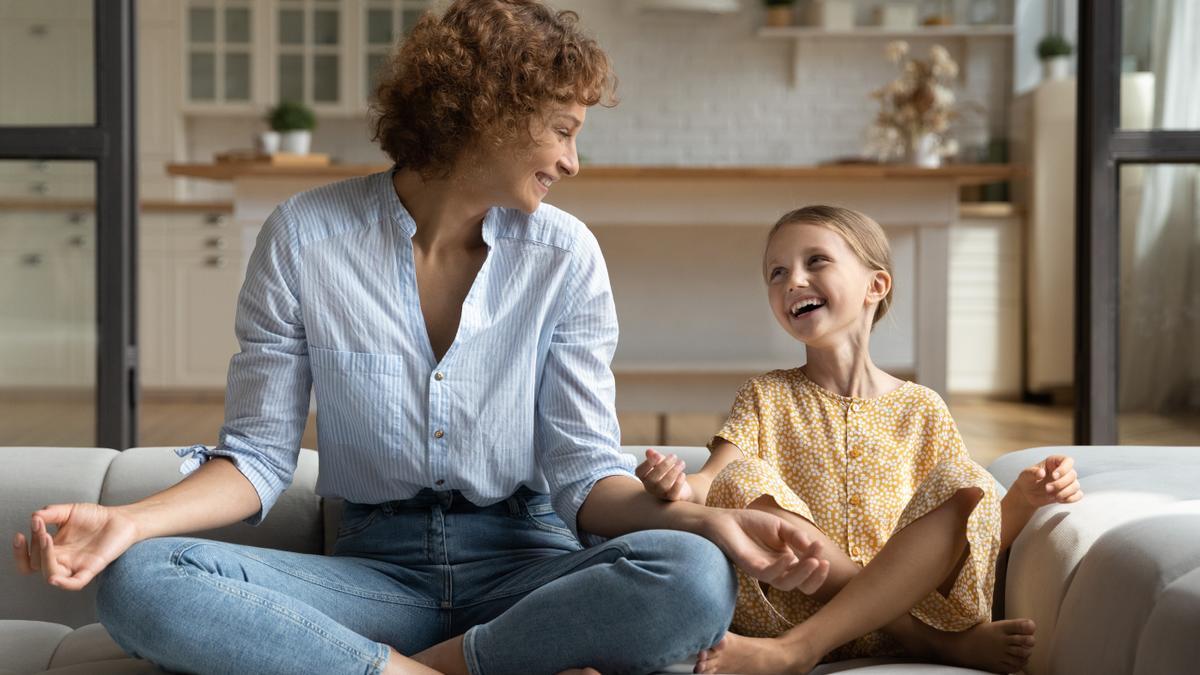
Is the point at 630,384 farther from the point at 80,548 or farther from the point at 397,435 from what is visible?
the point at 80,548

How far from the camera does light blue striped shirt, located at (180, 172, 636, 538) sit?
1560 millimetres

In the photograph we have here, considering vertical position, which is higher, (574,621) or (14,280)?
(14,280)

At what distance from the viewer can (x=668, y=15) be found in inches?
272

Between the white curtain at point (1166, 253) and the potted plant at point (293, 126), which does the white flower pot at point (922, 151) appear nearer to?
the white curtain at point (1166, 253)

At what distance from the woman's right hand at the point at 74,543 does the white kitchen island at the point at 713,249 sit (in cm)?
264

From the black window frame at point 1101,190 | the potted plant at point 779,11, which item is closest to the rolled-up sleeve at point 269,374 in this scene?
the black window frame at point 1101,190

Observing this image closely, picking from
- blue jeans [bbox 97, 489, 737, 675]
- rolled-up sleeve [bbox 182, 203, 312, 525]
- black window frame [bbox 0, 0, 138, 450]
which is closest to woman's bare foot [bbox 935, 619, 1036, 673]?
blue jeans [bbox 97, 489, 737, 675]

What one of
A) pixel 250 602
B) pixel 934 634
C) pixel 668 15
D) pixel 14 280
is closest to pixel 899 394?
pixel 934 634

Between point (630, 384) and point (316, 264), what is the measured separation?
2665mm

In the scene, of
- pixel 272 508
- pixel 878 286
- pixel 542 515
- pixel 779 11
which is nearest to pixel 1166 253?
pixel 878 286

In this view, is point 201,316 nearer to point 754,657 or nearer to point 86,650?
Result: point 86,650

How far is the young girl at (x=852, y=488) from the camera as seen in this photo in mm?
1462

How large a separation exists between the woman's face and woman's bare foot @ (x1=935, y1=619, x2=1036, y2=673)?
0.72m

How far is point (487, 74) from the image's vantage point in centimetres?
152
